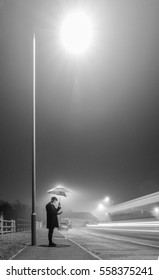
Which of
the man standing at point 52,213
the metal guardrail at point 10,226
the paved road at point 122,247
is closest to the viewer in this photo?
the paved road at point 122,247

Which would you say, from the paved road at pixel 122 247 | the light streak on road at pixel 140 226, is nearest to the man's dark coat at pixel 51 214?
the paved road at pixel 122 247

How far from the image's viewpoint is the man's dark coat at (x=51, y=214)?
14102mm

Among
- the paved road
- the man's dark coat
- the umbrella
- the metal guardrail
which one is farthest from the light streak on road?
the man's dark coat

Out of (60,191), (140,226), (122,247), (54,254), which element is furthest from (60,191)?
(140,226)

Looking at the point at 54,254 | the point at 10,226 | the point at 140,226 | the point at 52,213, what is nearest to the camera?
the point at 54,254

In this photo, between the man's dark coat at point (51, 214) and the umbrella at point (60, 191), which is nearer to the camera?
the man's dark coat at point (51, 214)

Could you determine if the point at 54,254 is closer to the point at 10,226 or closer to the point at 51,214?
the point at 51,214

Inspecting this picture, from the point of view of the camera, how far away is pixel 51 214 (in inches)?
561

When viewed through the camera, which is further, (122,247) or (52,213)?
(122,247)

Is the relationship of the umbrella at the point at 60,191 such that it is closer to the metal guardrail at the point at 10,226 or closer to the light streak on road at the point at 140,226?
the metal guardrail at the point at 10,226

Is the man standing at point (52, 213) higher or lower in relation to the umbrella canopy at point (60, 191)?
lower
